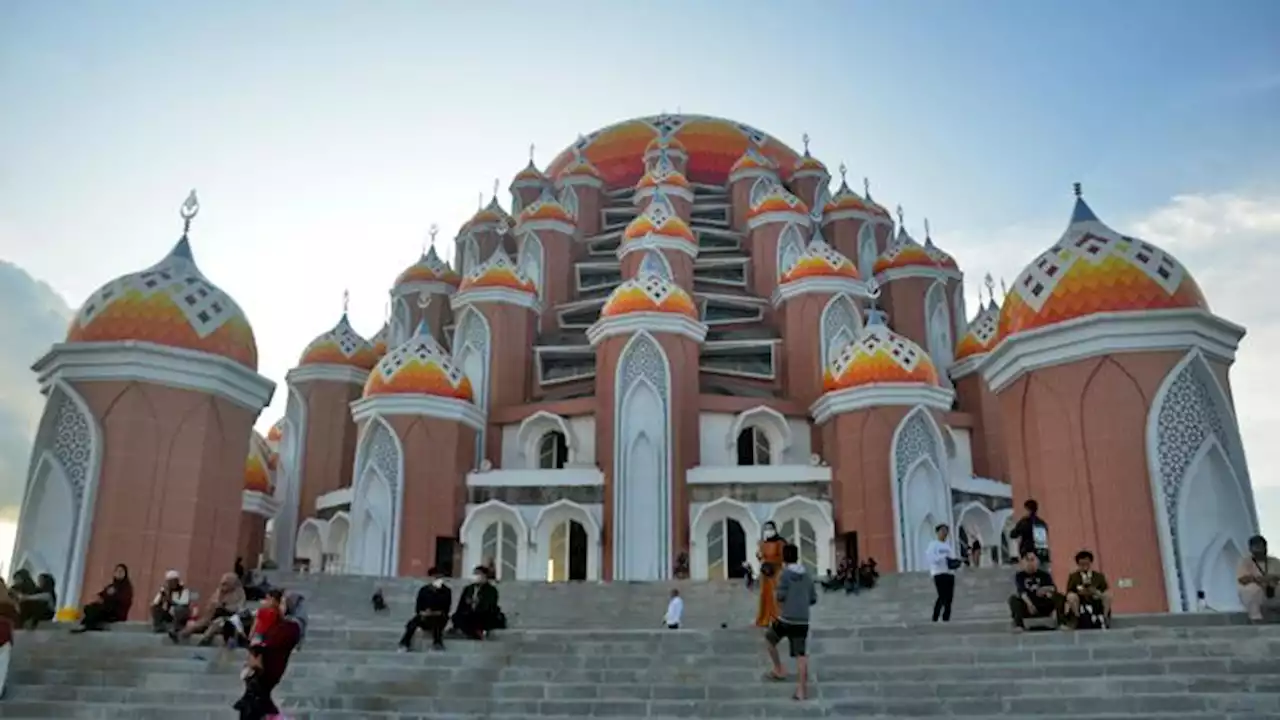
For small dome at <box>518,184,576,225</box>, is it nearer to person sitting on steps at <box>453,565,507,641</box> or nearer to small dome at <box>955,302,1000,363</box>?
small dome at <box>955,302,1000,363</box>

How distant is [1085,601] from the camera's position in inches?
339

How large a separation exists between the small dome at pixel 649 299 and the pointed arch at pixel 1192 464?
11.7m

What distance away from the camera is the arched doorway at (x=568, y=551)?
22.0 m

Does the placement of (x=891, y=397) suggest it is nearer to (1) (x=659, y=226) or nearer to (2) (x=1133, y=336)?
(2) (x=1133, y=336)

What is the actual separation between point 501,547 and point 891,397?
855cm

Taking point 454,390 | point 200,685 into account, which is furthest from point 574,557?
point 200,685

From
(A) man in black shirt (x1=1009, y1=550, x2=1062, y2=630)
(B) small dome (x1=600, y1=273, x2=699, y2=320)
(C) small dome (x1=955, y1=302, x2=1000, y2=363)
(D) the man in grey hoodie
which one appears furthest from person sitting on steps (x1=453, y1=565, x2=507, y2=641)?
(C) small dome (x1=955, y1=302, x2=1000, y2=363)

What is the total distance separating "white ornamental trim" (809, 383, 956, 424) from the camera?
2109 cm

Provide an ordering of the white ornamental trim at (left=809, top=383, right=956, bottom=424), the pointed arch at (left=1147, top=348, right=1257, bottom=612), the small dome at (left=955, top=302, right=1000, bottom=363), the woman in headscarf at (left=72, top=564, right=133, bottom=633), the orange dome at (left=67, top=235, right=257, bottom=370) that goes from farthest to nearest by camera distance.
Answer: the small dome at (left=955, top=302, right=1000, bottom=363)
the white ornamental trim at (left=809, top=383, right=956, bottom=424)
the orange dome at (left=67, top=235, right=257, bottom=370)
the pointed arch at (left=1147, top=348, right=1257, bottom=612)
the woman in headscarf at (left=72, top=564, right=133, bottom=633)

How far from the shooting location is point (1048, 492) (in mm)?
13188

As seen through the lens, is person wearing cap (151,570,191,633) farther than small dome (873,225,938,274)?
No

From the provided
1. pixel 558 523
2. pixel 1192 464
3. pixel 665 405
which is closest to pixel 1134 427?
pixel 1192 464

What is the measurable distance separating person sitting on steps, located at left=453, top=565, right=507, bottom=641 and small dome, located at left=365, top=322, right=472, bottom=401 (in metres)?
12.4

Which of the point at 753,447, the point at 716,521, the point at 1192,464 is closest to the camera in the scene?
the point at 1192,464
